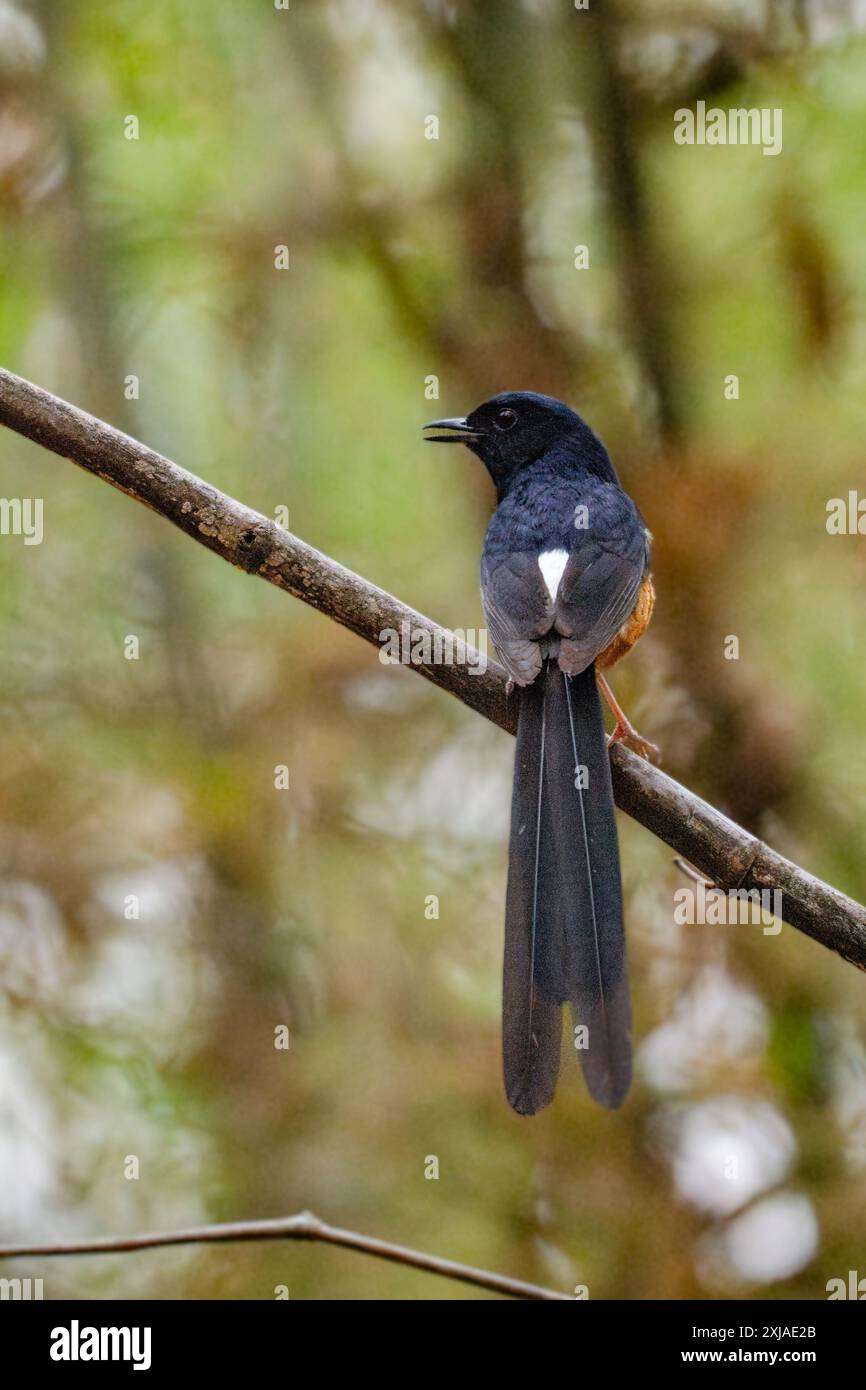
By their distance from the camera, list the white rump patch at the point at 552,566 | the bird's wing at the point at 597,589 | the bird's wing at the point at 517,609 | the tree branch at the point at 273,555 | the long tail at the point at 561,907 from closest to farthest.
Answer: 1. the long tail at the point at 561,907
2. the tree branch at the point at 273,555
3. the bird's wing at the point at 517,609
4. the bird's wing at the point at 597,589
5. the white rump patch at the point at 552,566

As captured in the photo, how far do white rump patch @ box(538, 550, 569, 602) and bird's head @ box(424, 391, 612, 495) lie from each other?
665 mm

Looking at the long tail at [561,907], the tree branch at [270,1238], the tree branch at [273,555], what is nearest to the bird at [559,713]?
the long tail at [561,907]

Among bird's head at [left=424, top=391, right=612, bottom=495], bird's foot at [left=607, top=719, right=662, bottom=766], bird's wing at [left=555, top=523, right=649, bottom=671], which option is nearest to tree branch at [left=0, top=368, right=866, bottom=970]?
bird's wing at [left=555, top=523, right=649, bottom=671]

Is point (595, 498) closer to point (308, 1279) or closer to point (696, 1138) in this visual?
point (696, 1138)

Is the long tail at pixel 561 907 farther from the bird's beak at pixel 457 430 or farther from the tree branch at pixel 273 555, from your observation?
the bird's beak at pixel 457 430

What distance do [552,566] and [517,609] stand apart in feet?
0.90

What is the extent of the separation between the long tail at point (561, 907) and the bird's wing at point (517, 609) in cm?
6

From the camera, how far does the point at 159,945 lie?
16.3ft

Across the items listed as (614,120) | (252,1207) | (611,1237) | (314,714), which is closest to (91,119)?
(614,120)

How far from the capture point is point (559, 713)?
313 cm

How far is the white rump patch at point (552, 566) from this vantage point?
3582 mm

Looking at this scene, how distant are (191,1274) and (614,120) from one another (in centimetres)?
418
